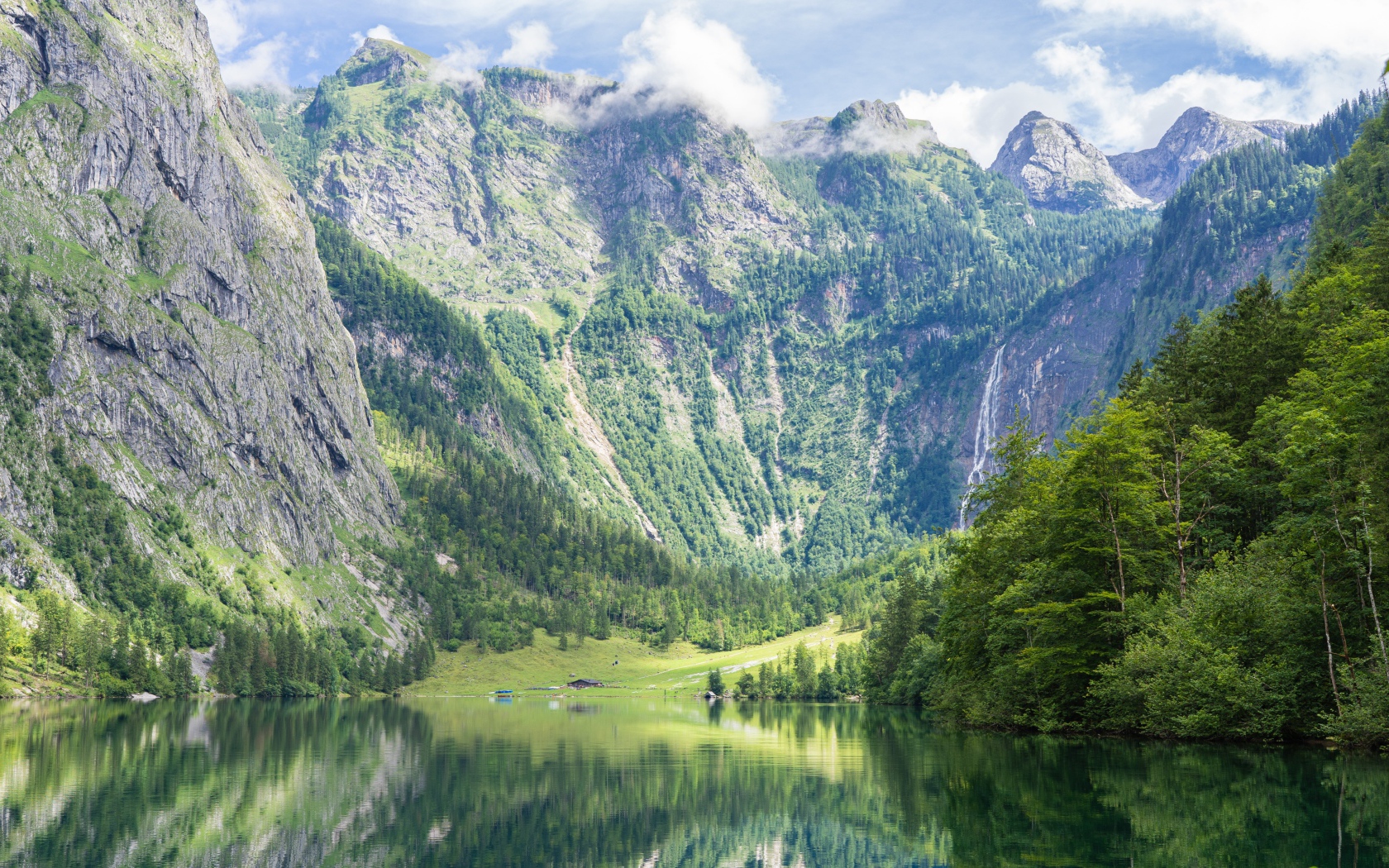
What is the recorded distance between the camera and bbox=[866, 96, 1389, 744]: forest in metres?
49.4

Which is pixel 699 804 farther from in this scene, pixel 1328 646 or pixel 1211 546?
pixel 1211 546

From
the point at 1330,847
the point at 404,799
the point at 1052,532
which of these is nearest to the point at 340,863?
the point at 404,799

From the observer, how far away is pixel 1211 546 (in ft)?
214

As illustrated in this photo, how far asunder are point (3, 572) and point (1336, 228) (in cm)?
→ 21116

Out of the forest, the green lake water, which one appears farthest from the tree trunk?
the green lake water

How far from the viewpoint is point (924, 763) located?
55.1 m

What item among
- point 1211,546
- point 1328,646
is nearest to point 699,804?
point 1328,646

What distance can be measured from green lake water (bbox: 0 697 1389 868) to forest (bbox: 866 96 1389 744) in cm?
274

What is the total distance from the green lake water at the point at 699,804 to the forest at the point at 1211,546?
274cm

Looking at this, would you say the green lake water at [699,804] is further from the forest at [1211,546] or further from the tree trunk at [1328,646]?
the tree trunk at [1328,646]

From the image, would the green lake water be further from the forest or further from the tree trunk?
the tree trunk

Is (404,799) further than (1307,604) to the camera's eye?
No

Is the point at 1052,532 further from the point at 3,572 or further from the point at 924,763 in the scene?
the point at 3,572

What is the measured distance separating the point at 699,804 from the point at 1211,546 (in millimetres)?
37809
